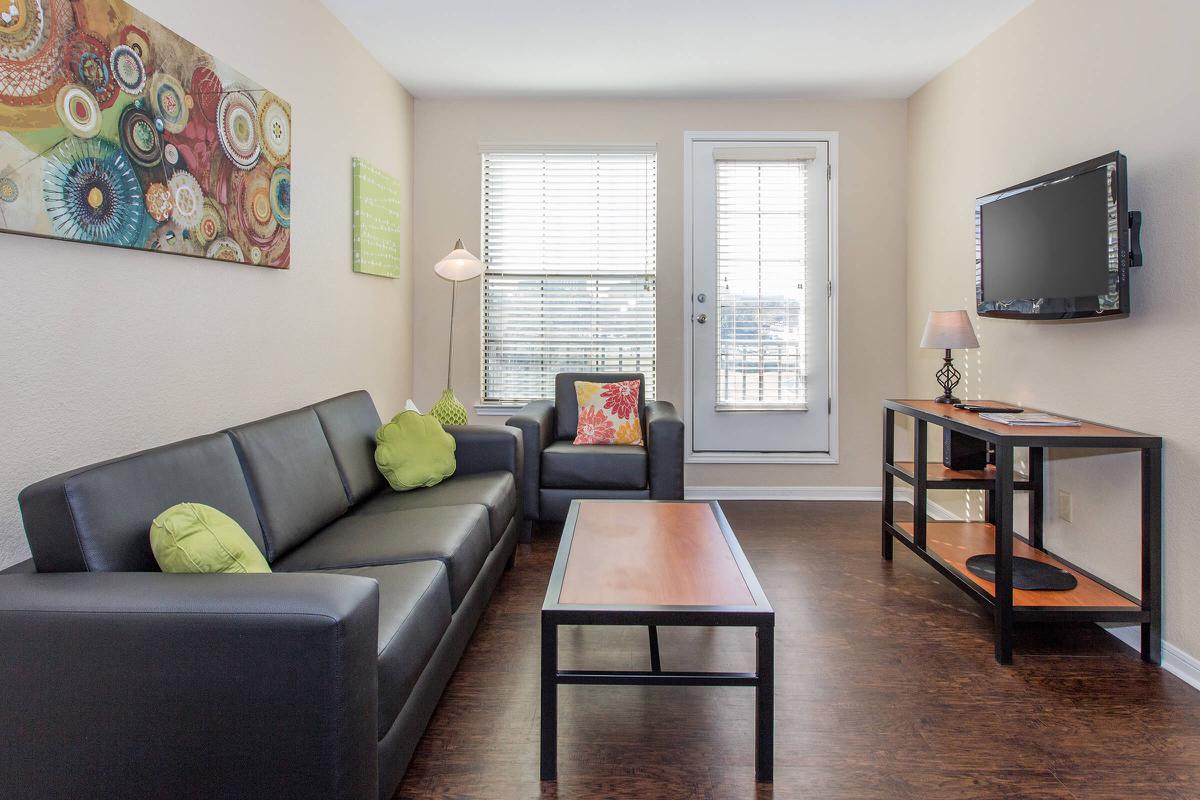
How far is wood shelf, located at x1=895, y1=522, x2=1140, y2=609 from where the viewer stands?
8.12 ft

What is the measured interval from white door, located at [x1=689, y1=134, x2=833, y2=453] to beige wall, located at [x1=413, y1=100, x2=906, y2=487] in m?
0.13

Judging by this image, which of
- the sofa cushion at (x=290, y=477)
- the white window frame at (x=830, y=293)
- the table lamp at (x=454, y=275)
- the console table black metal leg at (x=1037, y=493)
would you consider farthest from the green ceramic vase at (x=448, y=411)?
the console table black metal leg at (x=1037, y=493)

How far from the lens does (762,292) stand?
4762 mm

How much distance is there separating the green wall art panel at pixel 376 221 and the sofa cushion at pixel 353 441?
3.06 ft

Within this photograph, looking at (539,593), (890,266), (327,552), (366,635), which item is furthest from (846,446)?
(366,635)

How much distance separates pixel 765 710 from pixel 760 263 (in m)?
3.47

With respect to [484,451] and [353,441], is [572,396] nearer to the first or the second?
[484,451]

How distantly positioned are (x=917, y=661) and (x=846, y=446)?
8.23ft

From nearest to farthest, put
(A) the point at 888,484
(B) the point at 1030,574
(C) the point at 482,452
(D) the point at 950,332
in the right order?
(B) the point at 1030,574 < (C) the point at 482,452 < (D) the point at 950,332 < (A) the point at 888,484

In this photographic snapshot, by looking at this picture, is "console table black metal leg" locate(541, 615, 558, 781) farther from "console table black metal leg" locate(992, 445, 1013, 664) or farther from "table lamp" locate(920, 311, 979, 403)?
"table lamp" locate(920, 311, 979, 403)

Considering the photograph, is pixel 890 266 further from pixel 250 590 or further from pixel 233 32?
A: pixel 250 590

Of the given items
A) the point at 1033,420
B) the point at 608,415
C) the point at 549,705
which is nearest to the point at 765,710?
the point at 549,705

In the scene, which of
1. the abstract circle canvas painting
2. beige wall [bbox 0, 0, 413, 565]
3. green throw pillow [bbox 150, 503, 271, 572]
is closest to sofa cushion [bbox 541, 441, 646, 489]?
beige wall [bbox 0, 0, 413, 565]

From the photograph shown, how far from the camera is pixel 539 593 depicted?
3.08 meters
